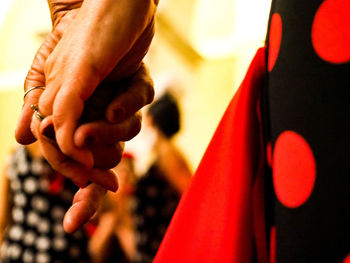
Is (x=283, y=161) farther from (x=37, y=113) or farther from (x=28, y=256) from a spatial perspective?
(x=28, y=256)

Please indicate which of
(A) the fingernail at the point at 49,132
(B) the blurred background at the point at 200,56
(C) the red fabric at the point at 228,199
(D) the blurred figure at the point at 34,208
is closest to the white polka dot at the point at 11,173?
(D) the blurred figure at the point at 34,208

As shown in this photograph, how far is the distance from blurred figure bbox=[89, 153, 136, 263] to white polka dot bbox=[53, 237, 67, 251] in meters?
0.31

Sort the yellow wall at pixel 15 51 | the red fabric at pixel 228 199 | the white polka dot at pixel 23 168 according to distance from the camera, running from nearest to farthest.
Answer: the red fabric at pixel 228 199, the white polka dot at pixel 23 168, the yellow wall at pixel 15 51

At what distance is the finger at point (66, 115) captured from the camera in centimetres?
34

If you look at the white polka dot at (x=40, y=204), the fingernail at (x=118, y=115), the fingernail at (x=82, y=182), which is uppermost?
the fingernail at (x=118, y=115)

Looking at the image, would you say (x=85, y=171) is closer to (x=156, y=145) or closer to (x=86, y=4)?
(x=86, y=4)

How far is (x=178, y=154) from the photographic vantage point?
208cm

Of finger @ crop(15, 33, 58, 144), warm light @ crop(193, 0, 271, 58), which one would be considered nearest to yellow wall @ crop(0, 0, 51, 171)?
warm light @ crop(193, 0, 271, 58)

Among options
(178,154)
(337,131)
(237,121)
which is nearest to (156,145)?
(178,154)

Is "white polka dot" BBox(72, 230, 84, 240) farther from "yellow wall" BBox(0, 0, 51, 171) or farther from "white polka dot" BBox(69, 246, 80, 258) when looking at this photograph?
"yellow wall" BBox(0, 0, 51, 171)

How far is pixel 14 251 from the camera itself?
5.76 feet

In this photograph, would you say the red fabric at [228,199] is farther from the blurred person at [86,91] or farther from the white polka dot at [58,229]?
the white polka dot at [58,229]

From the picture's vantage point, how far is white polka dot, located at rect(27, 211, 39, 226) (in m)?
1.75

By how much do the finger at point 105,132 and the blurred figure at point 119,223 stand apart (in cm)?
167
